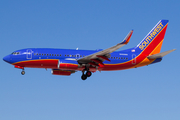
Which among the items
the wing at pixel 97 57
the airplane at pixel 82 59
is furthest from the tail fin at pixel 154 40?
the wing at pixel 97 57

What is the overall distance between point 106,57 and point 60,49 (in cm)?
788

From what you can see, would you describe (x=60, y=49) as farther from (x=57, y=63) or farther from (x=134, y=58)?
(x=134, y=58)

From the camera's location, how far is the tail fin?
57.7 metres

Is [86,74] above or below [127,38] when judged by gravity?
below

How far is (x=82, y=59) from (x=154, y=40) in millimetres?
14684

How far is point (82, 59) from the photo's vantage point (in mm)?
52000

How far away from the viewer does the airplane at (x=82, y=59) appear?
5209cm

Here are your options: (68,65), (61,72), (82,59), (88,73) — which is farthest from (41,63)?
(88,73)

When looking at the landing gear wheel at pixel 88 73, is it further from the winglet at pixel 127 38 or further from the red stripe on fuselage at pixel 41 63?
the winglet at pixel 127 38

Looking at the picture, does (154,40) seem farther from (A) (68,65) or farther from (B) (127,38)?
(A) (68,65)

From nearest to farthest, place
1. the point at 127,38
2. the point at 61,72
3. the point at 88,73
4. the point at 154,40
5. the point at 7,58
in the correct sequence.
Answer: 1. the point at 127,38
2. the point at 7,58
3. the point at 88,73
4. the point at 61,72
5. the point at 154,40

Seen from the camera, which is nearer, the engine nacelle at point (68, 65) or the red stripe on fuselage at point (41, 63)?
the engine nacelle at point (68, 65)

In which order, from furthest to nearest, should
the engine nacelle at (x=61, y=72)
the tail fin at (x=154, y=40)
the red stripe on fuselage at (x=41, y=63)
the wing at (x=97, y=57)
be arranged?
the tail fin at (x=154, y=40), the engine nacelle at (x=61, y=72), the red stripe on fuselage at (x=41, y=63), the wing at (x=97, y=57)

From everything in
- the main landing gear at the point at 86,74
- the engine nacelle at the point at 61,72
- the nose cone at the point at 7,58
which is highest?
the nose cone at the point at 7,58
